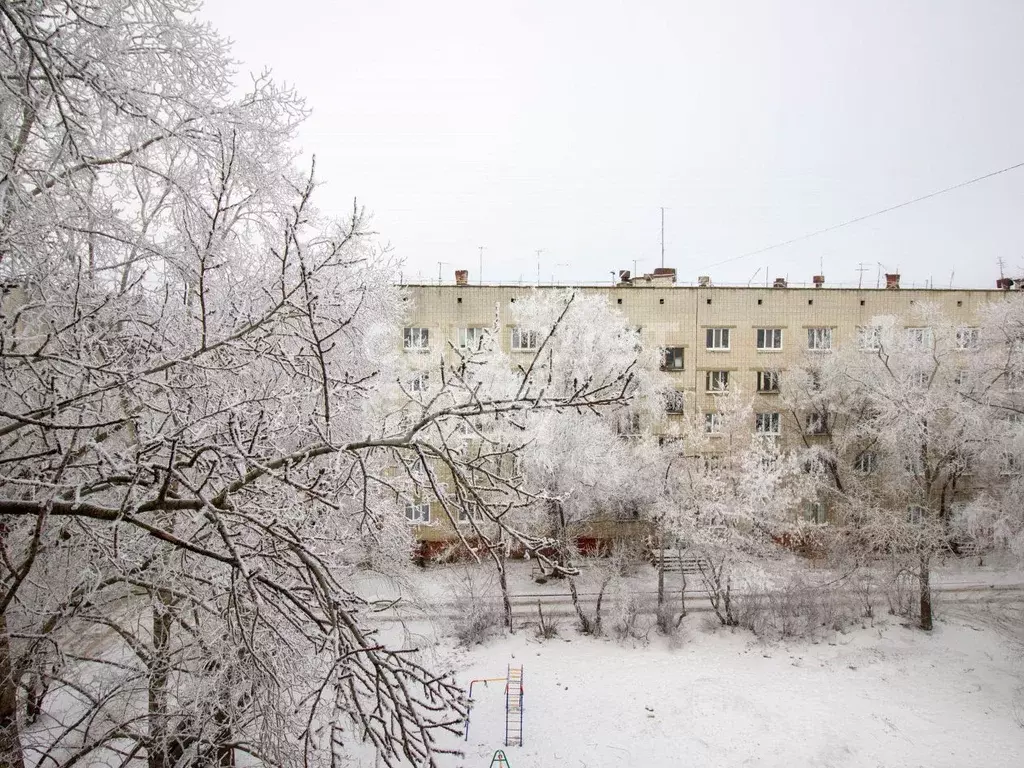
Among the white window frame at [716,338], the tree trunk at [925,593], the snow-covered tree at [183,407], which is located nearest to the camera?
the snow-covered tree at [183,407]

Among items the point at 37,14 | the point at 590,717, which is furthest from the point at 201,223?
the point at 590,717

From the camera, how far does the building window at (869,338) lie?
67.3ft

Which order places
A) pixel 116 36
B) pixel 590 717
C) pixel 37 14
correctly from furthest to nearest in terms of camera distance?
pixel 590 717 < pixel 116 36 < pixel 37 14

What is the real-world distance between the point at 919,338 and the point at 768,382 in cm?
532

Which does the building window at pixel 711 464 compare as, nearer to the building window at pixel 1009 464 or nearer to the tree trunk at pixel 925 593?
the tree trunk at pixel 925 593

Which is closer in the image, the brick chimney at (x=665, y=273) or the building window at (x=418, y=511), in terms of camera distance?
the building window at (x=418, y=511)

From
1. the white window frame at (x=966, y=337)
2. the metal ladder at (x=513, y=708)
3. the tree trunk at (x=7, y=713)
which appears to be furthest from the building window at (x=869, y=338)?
the tree trunk at (x=7, y=713)

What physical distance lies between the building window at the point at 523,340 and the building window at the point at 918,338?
12.6 m

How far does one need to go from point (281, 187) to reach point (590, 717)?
12.8 m

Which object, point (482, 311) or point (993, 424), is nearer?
point (993, 424)

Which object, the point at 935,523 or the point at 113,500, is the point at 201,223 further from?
the point at 935,523

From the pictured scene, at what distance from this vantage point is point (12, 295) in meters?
4.74

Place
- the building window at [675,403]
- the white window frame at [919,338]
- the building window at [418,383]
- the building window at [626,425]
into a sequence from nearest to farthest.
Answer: the building window at [418,383]
the white window frame at [919,338]
the building window at [626,425]
the building window at [675,403]

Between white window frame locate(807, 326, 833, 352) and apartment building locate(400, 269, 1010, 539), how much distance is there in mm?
36
